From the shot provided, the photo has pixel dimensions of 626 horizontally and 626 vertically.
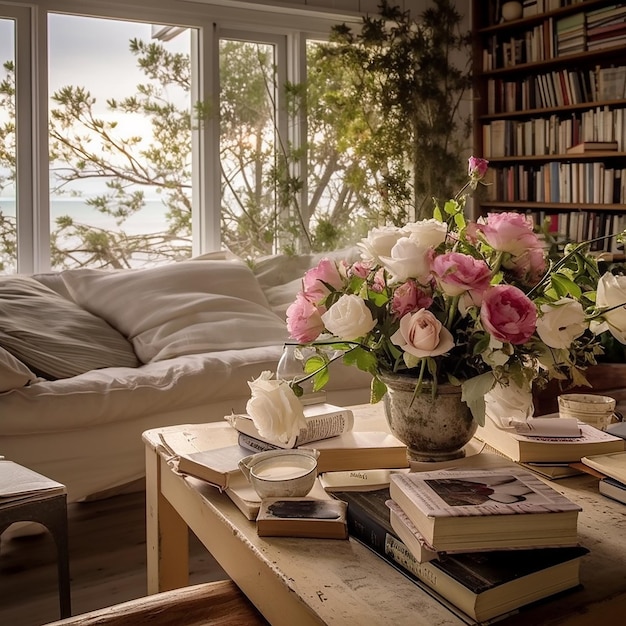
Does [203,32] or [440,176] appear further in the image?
[440,176]

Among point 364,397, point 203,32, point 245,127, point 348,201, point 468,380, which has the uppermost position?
point 203,32

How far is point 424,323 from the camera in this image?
1203 millimetres

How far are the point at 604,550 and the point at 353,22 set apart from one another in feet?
13.9

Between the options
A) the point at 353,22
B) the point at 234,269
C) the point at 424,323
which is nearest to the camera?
the point at 424,323

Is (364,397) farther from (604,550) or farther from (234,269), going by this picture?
(604,550)

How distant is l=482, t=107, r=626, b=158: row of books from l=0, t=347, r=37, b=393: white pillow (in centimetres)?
345

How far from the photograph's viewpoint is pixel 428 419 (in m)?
1.34

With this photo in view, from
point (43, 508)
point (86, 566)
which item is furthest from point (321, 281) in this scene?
point (86, 566)

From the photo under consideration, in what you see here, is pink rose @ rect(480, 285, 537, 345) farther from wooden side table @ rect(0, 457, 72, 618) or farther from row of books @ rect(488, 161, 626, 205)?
row of books @ rect(488, 161, 626, 205)

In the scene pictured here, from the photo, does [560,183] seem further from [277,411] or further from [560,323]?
[277,411]

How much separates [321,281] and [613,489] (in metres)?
0.58

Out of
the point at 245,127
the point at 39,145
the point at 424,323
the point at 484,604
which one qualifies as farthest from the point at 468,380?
the point at 245,127

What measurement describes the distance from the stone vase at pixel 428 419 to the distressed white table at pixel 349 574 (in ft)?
0.61

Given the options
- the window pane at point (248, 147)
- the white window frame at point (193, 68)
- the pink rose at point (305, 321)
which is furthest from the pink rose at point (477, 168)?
the window pane at point (248, 147)
